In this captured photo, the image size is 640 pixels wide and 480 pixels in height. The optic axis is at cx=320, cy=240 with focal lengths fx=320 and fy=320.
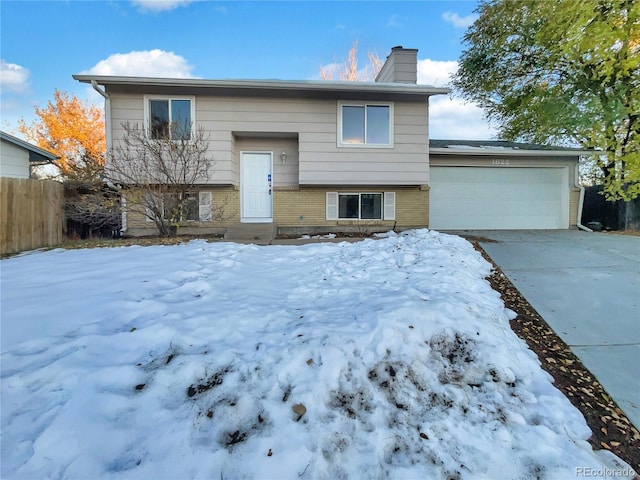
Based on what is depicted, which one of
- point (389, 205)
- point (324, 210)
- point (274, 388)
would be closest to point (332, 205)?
point (324, 210)

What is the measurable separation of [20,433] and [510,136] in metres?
16.9

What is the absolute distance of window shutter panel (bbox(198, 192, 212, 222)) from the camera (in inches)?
375

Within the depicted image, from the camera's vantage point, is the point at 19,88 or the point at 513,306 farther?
the point at 19,88

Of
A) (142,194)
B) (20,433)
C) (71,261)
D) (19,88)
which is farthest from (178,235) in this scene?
(19,88)

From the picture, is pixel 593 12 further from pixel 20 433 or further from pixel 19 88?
pixel 19 88

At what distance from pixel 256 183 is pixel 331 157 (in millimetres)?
2480

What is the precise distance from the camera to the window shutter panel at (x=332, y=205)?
10062 millimetres

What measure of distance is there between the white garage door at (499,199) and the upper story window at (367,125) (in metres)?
2.70

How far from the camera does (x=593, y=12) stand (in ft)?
23.3

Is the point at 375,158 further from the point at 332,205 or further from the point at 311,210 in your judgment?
the point at 311,210

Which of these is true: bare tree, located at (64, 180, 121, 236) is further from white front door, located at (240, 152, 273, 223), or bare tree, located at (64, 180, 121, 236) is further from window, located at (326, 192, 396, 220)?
window, located at (326, 192, 396, 220)

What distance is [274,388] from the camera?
2127 millimetres

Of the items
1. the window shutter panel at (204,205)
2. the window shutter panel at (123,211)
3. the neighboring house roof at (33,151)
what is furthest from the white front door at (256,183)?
the neighboring house roof at (33,151)
